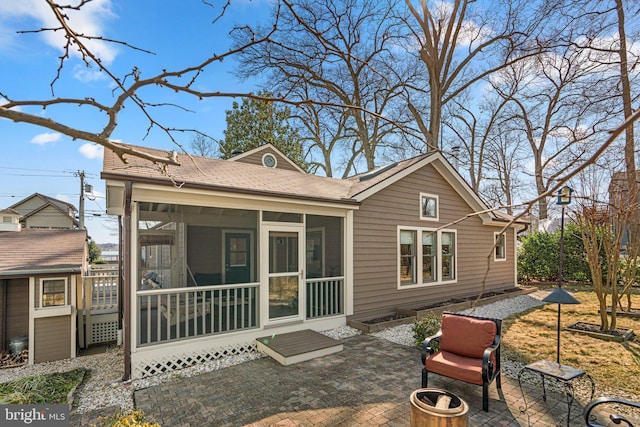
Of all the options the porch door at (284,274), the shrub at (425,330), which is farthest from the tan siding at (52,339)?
the shrub at (425,330)

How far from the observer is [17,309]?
6.41 m

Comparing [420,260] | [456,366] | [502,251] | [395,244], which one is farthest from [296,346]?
[502,251]

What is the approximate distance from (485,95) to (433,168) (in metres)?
13.2

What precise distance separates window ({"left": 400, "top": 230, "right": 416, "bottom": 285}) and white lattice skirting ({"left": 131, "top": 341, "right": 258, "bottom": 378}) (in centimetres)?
439

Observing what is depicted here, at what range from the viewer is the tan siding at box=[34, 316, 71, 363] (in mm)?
6215

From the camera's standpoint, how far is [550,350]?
19.2ft

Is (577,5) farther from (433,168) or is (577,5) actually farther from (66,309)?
(66,309)

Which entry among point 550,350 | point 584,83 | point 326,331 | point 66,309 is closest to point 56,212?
point 66,309

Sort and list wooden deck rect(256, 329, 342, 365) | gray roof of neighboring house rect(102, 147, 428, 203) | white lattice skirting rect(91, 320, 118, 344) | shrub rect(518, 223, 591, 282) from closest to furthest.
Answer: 1. gray roof of neighboring house rect(102, 147, 428, 203)
2. wooden deck rect(256, 329, 342, 365)
3. white lattice skirting rect(91, 320, 118, 344)
4. shrub rect(518, 223, 591, 282)

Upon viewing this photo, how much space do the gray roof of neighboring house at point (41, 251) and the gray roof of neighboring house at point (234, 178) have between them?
2428 mm

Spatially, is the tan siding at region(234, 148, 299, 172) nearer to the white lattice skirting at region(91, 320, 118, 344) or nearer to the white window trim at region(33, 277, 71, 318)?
the white lattice skirting at region(91, 320, 118, 344)

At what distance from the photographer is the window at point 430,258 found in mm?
9070

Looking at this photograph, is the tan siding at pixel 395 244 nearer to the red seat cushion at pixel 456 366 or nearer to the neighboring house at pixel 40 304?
the red seat cushion at pixel 456 366

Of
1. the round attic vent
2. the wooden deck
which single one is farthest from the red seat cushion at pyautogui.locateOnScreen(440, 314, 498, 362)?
the round attic vent
